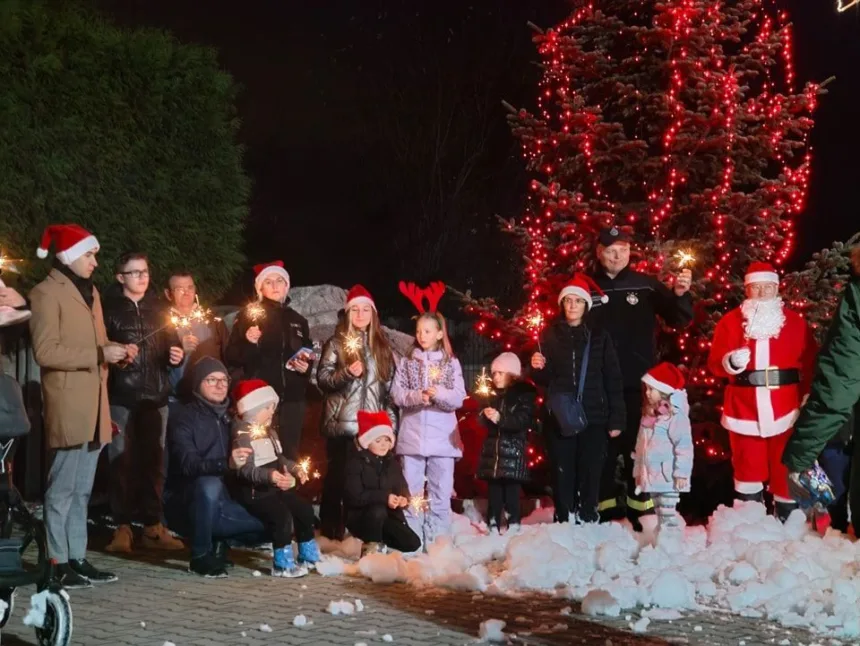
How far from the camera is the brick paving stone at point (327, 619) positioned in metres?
7.14

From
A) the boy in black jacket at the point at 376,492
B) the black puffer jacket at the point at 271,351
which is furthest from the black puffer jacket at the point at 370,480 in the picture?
the black puffer jacket at the point at 271,351

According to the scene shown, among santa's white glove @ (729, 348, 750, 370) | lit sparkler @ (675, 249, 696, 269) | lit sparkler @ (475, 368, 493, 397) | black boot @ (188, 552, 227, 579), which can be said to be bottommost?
black boot @ (188, 552, 227, 579)

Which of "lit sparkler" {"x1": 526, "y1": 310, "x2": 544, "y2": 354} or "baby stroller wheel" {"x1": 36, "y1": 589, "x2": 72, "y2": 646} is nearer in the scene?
"baby stroller wheel" {"x1": 36, "y1": 589, "x2": 72, "y2": 646}

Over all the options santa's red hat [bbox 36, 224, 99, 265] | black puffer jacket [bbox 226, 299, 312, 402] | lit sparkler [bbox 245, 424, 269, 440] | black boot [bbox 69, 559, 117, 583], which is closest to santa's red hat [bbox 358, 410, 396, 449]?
lit sparkler [bbox 245, 424, 269, 440]

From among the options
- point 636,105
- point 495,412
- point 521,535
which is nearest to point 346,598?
point 521,535

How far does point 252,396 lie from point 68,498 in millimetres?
1536

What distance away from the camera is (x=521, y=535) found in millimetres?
9195

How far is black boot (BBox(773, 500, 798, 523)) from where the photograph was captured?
10.1 meters

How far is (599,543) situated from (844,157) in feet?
54.7

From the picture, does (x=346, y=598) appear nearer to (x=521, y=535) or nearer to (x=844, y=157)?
(x=521, y=535)

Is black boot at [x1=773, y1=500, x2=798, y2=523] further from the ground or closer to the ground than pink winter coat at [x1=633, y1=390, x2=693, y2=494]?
closer to the ground

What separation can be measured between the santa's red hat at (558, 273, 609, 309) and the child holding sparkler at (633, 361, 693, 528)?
0.92m

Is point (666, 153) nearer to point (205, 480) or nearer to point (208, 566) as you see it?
point (205, 480)

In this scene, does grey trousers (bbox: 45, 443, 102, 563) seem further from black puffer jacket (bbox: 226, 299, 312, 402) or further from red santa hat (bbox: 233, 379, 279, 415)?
black puffer jacket (bbox: 226, 299, 312, 402)
